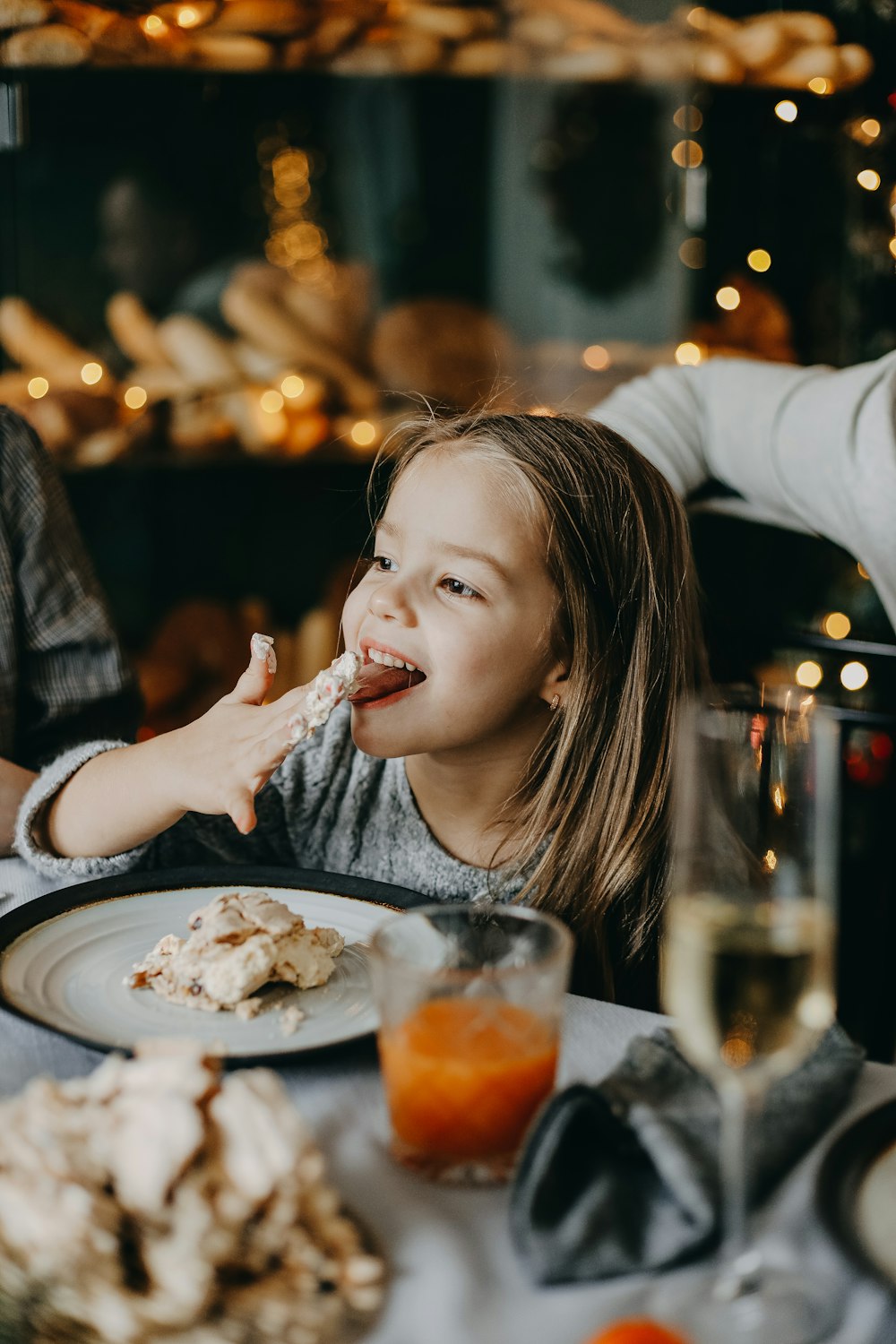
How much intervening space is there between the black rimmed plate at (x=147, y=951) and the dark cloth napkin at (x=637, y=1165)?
16 cm

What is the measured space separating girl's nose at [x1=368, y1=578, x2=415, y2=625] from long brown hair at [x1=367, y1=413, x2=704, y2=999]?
0.14 metres

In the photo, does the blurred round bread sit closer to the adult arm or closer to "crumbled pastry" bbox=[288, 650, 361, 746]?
the adult arm

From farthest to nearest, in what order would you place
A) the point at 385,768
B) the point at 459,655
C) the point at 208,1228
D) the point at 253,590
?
the point at 253,590 < the point at 385,768 < the point at 459,655 < the point at 208,1228

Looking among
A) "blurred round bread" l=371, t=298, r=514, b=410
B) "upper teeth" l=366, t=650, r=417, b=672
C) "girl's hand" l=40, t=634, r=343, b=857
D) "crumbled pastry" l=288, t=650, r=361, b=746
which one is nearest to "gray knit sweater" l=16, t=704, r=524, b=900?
"girl's hand" l=40, t=634, r=343, b=857

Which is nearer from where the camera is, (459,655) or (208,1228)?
(208,1228)

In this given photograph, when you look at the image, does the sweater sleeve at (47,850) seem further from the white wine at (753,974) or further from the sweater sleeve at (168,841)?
the white wine at (753,974)

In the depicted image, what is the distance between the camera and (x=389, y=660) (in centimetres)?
105

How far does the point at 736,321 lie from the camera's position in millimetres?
2336

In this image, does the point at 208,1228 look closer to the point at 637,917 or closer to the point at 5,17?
the point at 637,917

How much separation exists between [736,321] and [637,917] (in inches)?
61.7

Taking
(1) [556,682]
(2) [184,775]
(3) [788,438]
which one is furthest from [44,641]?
(3) [788,438]

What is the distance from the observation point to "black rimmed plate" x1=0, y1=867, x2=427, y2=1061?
0.72 meters

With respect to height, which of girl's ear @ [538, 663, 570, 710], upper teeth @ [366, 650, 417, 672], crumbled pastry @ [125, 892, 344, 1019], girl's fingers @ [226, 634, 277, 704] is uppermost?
girl's fingers @ [226, 634, 277, 704]

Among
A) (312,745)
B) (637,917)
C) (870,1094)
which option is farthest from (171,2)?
(870,1094)
